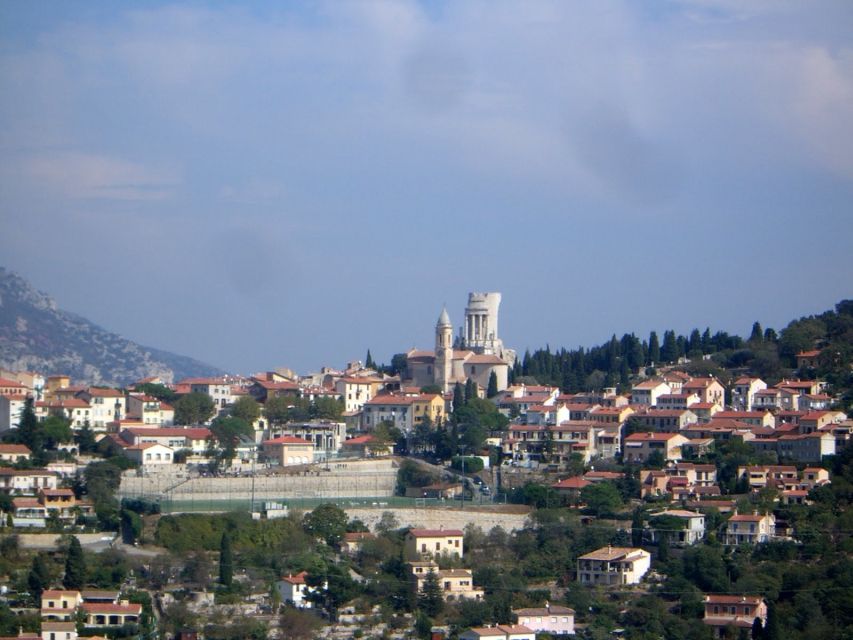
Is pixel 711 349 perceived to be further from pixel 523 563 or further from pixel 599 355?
pixel 523 563

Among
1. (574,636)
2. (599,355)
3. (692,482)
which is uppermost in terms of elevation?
(599,355)

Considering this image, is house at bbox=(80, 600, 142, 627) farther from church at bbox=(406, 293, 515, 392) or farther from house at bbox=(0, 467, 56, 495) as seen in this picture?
church at bbox=(406, 293, 515, 392)

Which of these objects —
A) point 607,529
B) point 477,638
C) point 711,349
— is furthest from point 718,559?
point 711,349

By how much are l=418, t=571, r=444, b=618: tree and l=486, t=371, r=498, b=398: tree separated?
18.5 m

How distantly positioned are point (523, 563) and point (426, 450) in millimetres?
10365

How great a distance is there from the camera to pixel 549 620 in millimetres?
31688

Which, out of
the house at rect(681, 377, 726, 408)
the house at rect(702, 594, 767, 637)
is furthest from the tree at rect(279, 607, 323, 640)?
the house at rect(681, 377, 726, 408)

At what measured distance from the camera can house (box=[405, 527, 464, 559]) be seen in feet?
118

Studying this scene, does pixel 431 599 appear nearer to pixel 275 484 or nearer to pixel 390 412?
pixel 275 484

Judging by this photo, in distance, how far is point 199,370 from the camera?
121188 millimetres

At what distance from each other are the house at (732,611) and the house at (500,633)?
3.29 meters

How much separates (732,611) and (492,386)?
2042 centimetres

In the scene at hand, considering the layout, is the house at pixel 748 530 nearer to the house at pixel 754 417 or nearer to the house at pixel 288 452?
the house at pixel 754 417

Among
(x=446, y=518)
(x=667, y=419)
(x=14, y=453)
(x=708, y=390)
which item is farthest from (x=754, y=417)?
(x=14, y=453)
